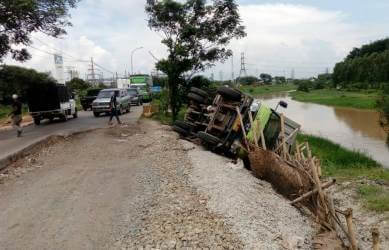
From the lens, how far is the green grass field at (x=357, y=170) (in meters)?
12.0

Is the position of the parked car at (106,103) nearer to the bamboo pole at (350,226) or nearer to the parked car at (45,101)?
the parked car at (45,101)

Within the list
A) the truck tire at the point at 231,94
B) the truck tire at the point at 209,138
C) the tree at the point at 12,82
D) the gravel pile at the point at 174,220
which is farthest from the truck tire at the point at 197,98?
the tree at the point at 12,82

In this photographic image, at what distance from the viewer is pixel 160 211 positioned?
855 cm

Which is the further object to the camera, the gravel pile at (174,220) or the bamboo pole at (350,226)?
the bamboo pole at (350,226)

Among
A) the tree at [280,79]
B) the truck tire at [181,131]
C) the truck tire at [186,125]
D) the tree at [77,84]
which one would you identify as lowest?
the tree at [280,79]

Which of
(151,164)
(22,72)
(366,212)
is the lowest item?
(366,212)

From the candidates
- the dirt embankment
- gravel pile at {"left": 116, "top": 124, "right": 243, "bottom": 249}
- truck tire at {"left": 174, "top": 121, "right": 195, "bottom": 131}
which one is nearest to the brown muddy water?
truck tire at {"left": 174, "top": 121, "right": 195, "bottom": 131}

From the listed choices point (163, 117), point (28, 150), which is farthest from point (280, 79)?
point (28, 150)

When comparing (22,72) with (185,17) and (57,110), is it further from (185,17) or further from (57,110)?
(185,17)

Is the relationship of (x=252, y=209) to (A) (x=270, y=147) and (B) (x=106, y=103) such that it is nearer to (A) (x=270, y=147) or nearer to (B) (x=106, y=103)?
(A) (x=270, y=147)

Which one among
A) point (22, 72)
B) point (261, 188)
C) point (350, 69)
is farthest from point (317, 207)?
point (350, 69)

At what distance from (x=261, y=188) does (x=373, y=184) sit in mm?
4371

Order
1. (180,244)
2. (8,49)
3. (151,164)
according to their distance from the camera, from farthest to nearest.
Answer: (8,49), (151,164), (180,244)

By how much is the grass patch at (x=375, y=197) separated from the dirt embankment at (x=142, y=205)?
245 centimetres
